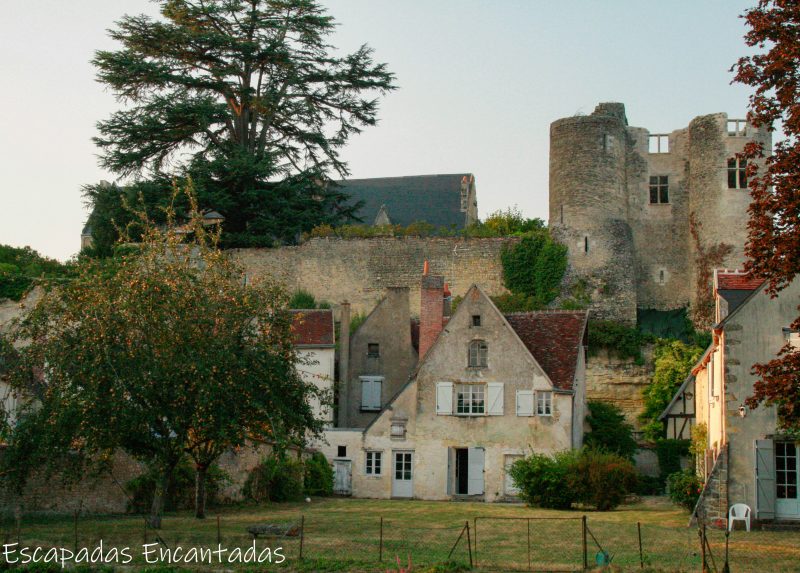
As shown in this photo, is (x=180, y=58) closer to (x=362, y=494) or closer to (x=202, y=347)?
(x=362, y=494)

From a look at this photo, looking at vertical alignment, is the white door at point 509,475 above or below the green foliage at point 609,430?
below

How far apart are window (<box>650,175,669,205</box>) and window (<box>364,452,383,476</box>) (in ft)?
50.0

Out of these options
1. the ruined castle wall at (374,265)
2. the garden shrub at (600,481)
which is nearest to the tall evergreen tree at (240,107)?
the ruined castle wall at (374,265)

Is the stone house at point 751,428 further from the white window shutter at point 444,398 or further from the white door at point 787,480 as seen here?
the white window shutter at point 444,398

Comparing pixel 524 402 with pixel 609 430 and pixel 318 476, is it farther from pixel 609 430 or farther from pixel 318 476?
pixel 318 476

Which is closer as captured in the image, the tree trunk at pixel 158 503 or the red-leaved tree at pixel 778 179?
the red-leaved tree at pixel 778 179

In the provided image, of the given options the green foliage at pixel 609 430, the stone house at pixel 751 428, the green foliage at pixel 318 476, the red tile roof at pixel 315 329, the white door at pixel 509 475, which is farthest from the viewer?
the red tile roof at pixel 315 329

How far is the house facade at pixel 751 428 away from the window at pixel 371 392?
13.0 meters

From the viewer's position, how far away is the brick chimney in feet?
97.4

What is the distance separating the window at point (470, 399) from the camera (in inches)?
1113

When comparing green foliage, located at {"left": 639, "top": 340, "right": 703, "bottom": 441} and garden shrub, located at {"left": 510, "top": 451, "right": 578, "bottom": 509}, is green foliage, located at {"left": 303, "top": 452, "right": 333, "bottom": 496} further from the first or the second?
green foliage, located at {"left": 639, "top": 340, "right": 703, "bottom": 441}

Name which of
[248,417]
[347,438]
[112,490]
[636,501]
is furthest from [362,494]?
[248,417]

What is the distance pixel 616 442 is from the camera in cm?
3073

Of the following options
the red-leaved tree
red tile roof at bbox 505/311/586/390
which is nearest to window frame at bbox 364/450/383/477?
red tile roof at bbox 505/311/586/390
